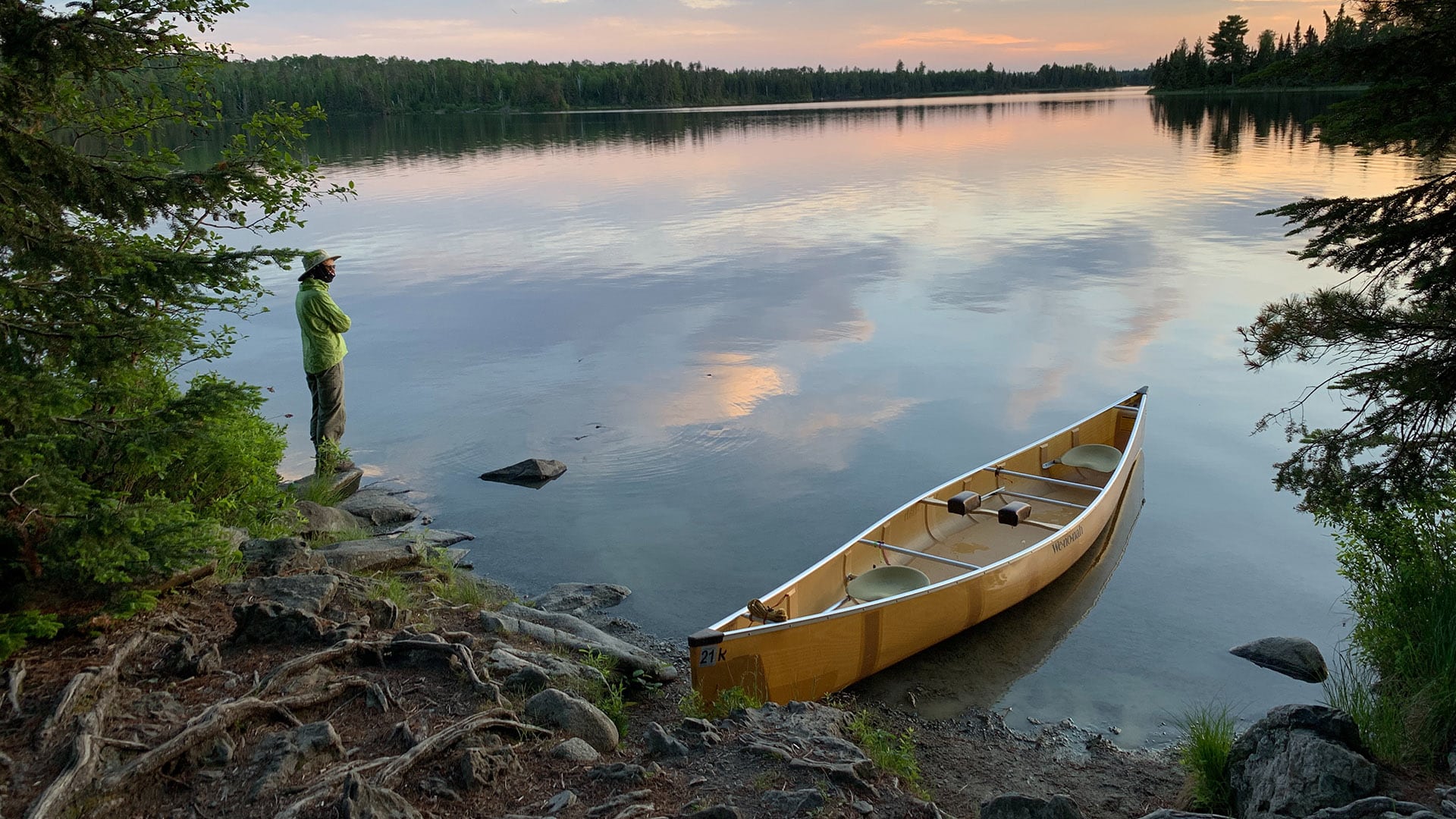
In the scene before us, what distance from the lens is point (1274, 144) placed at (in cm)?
5250

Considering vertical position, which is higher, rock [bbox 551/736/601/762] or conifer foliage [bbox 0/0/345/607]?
conifer foliage [bbox 0/0/345/607]

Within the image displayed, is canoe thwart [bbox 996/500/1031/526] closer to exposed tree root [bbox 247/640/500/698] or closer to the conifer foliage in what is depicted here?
exposed tree root [bbox 247/640/500/698]

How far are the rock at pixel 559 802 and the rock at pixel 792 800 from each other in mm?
970

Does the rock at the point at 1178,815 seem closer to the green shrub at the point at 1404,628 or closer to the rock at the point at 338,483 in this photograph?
the green shrub at the point at 1404,628

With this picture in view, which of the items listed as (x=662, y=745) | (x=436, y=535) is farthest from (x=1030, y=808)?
(x=436, y=535)

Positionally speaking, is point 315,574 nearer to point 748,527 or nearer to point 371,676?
point 371,676

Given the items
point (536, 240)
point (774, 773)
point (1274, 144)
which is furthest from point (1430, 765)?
point (1274, 144)

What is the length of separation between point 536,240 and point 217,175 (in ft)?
84.9

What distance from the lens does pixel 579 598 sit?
32.4 feet

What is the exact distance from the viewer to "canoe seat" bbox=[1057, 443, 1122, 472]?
40.2 ft

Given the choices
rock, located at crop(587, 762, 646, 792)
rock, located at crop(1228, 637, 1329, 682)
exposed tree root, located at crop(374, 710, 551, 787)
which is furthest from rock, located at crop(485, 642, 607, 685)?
rock, located at crop(1228, 637, 1329, 682)

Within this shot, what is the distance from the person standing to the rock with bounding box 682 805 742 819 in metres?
7.49

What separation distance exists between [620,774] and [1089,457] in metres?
8.71

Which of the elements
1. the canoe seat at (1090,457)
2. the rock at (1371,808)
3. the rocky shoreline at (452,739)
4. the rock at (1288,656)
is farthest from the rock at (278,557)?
the canoe seat at (1090,457)
